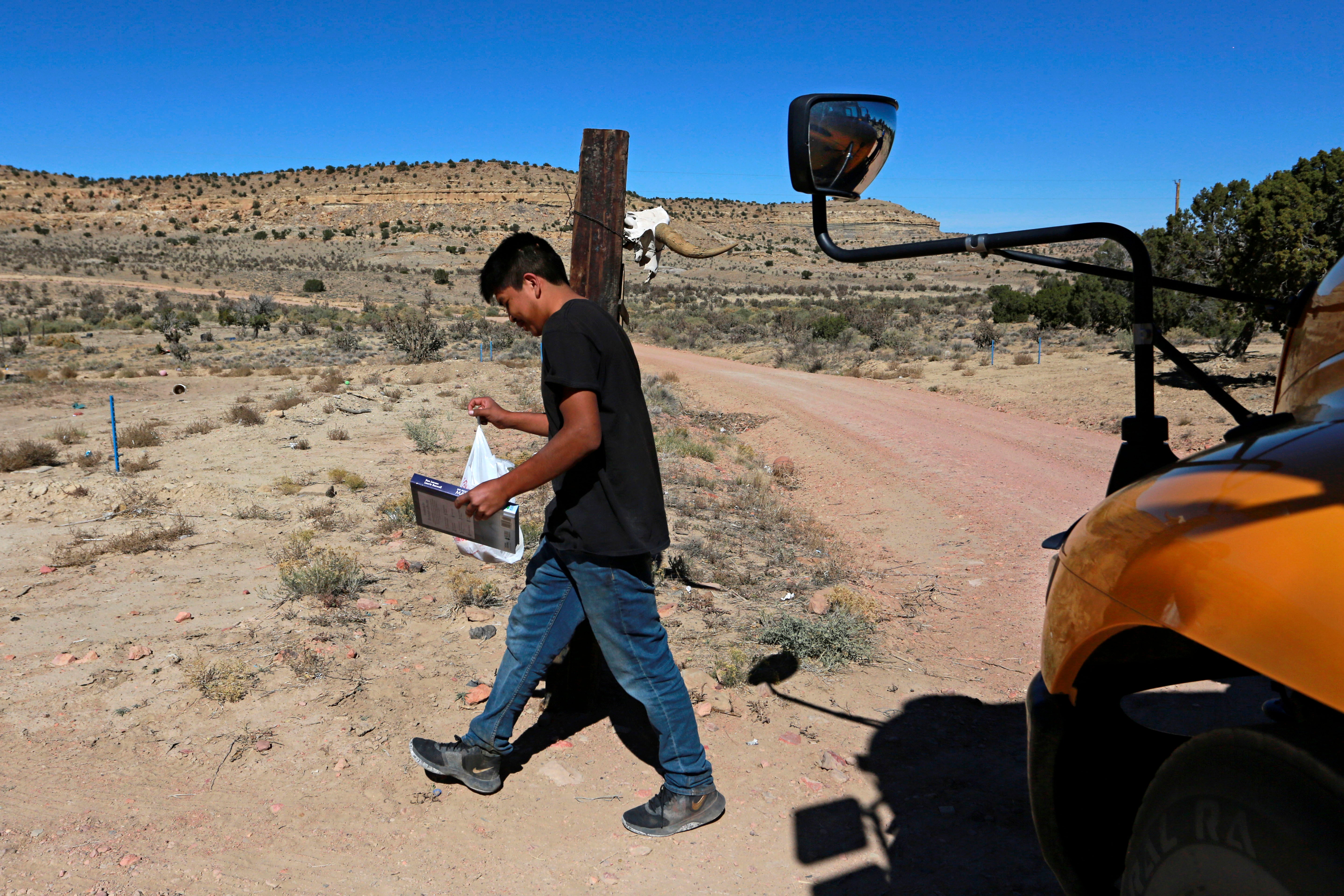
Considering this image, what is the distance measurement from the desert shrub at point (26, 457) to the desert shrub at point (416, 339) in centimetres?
826

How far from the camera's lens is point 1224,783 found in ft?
4.23

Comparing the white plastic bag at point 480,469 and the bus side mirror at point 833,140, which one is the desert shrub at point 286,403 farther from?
the bus side mirror at point 833,140

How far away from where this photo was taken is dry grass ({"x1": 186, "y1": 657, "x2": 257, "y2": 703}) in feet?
12.6

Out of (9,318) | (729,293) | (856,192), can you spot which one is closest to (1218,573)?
(856,192)

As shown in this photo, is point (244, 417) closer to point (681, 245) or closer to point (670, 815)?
point (681, 245)

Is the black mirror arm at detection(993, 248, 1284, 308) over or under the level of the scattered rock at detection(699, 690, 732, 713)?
over

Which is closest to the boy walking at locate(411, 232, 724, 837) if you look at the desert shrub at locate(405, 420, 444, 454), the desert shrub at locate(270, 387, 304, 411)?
the desert shrub at locate(405, 420, 444, 454)

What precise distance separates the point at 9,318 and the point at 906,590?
1141 inches

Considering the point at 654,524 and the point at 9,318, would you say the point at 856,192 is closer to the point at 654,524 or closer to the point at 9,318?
the point at 654,524

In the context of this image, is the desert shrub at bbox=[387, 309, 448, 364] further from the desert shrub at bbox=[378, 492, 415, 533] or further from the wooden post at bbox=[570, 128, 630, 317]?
the wooden post at bbox=[570, 128, 630, 317]

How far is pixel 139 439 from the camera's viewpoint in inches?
387

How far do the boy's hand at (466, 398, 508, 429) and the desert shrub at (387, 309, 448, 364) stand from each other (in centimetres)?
1425

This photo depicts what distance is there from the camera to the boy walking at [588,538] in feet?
8.94

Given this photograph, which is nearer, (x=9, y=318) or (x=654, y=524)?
(x=654, y=524)
